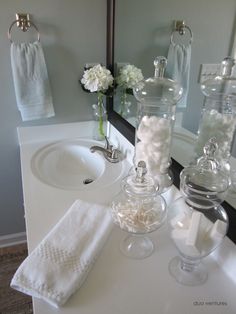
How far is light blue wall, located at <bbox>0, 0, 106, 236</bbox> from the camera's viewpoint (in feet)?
4.06

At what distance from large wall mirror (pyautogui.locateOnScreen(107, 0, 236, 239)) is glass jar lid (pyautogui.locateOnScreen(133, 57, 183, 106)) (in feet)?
0.24

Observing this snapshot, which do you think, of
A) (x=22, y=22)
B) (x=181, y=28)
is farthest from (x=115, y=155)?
(x=22, y=22)

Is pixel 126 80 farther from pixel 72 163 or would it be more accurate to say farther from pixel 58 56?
pixel 72 163

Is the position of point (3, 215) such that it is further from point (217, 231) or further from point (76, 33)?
point (217, 231)

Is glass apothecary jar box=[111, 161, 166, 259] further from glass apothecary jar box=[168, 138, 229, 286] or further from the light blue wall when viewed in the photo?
the light blue wall

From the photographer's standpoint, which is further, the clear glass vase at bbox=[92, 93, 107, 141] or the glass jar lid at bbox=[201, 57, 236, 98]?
the clear glass vase at bbox=[92, 93, 107, 141]

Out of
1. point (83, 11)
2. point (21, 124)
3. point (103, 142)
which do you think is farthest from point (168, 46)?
point (21, 124)

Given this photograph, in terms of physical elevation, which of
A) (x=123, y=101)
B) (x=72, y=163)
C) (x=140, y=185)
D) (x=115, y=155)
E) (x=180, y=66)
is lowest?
(x=72, y=163)

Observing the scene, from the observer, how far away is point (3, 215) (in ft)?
5.40

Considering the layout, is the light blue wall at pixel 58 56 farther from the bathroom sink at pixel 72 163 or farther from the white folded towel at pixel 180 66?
the white folded towel at pixel 180 66

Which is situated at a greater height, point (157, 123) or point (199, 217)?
point (157, 123)

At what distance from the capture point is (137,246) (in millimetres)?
775

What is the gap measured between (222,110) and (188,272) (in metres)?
0.49

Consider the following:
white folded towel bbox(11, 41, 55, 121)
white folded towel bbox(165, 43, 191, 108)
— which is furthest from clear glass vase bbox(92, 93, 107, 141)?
white folded towel bbox(165, 43, 191, 108)
